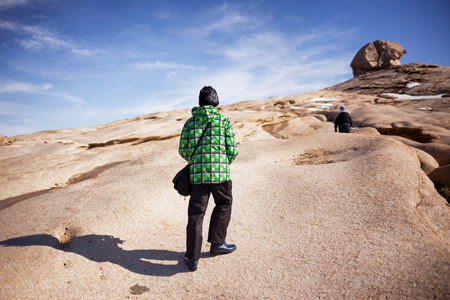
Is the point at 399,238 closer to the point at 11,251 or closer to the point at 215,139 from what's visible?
the point at 215,139

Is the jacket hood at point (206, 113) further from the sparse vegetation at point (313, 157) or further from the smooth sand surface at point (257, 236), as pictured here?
the sparse vegetation at point (313, 157)

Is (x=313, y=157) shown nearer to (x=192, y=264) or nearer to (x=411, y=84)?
(x=192, y=264)

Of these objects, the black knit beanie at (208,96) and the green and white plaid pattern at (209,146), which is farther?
the black knit beanie at (208,96)

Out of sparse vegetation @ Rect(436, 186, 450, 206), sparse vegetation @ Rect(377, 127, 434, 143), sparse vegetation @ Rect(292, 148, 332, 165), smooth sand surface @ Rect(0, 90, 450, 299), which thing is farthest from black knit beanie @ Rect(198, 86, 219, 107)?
sparse vegetation @ Rect(377, 127, 434, 143)

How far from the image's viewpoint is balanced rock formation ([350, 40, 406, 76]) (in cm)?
6625

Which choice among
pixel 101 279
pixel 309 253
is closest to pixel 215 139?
pixel 309 253

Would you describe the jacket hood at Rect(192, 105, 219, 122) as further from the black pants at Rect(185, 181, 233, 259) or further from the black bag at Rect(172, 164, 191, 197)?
the black pants at Rect(185, 181, 233, 259)

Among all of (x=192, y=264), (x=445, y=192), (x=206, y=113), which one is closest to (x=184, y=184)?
(x=206, y=113)

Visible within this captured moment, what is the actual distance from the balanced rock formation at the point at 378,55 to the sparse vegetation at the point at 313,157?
7009 cm

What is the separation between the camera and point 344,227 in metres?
5.57

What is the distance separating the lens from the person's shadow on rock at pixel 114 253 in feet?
15.9

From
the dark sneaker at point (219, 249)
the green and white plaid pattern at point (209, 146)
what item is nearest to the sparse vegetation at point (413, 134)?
the dark sneaker at point (219, 249)

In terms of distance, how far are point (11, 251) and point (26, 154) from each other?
15.0 metres

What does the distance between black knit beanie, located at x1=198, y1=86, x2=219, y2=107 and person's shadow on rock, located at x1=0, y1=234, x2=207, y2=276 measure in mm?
3203
